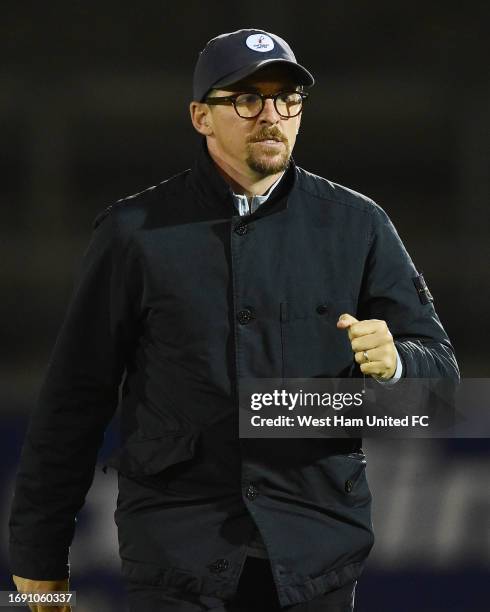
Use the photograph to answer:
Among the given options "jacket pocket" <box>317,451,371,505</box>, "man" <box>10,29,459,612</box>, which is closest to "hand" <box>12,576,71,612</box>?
"man" <box>10,29,459,612</box>

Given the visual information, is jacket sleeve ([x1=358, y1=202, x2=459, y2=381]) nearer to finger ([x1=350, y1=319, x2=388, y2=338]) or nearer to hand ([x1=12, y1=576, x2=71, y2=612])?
finger ([x1=350, y1=319, x2=388, y2=338])

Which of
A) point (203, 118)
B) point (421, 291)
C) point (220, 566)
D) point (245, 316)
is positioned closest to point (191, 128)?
point (203, 118)

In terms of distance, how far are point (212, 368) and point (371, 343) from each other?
0.32 m

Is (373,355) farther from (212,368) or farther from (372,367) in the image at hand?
(212,368)

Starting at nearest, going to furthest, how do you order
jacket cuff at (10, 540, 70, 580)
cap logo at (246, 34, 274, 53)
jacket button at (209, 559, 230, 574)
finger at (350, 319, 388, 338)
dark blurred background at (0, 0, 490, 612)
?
finger at (350, 319, 388, 338) < jacket button at (209, 559, 230, 574) < cap logo at (246, 34, 274, 53) < jacket cuff at (10, 540, 70, 580) < dark blurred background at (0, 0, 490, 612)

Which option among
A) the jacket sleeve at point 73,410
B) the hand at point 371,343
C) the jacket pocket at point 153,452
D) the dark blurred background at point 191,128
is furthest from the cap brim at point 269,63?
the dark blurred background at point 191,128

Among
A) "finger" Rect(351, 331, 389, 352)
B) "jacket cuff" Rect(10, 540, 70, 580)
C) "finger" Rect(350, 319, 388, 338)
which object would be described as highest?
"finger" Rect(350, 319, 388, 338)

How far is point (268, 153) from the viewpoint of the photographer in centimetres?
238

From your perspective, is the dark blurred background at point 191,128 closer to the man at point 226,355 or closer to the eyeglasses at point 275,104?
the man at point 226,355

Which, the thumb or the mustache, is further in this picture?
the mustache

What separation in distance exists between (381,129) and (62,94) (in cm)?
179

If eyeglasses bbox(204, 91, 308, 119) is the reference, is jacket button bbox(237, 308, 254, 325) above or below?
below

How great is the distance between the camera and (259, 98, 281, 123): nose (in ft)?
7.73

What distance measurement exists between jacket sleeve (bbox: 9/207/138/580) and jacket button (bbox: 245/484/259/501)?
0.36m
